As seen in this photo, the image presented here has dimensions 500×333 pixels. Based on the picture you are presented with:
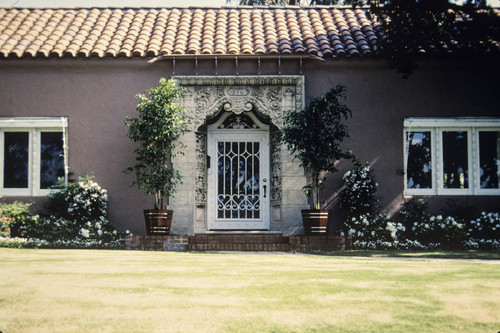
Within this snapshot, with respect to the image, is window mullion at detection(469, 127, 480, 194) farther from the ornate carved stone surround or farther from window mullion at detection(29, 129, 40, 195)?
window mullion at detection(29, 129, 40, 195)

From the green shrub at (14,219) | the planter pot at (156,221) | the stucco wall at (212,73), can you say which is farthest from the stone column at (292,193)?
the green shrub at (14,219)

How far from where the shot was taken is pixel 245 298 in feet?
16.9

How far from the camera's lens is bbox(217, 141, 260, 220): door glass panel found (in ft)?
42.2

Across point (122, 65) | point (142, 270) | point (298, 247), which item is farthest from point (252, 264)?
point (122, 65)

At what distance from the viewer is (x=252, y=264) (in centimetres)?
766

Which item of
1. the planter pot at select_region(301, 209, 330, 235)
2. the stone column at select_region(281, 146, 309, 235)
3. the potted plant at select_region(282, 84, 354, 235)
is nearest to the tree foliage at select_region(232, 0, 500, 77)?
the potted plant at select_region(282, 84, 354, 235)

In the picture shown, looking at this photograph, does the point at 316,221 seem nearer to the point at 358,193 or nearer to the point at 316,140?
the point at 358,193

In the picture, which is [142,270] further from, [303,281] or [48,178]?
[48,178]

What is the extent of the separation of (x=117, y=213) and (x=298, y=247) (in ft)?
12.8

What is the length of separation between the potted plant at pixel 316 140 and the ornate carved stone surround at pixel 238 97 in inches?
36.9

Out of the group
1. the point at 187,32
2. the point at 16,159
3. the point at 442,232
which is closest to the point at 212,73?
the point at 187,32

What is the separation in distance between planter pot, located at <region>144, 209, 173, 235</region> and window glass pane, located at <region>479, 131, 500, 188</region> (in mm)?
6658

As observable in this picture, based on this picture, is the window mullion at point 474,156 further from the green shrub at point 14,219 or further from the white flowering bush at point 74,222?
the green shrub at point 14,219

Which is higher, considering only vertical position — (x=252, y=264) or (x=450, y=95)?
Result: (x=450, y=95)
